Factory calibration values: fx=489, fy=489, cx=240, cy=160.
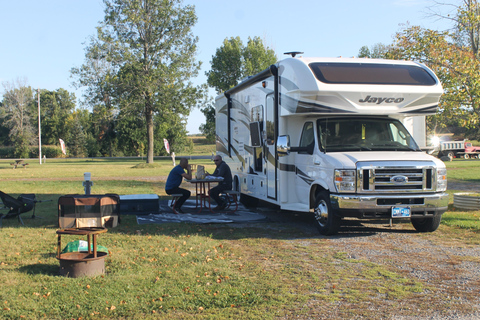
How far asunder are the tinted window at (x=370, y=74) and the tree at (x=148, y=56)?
26.7m

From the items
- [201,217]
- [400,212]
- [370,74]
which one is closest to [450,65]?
[370,74]

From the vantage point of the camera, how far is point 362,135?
904 cm

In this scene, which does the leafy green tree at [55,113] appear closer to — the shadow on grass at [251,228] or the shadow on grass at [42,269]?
the shadow on grass at [251,228]

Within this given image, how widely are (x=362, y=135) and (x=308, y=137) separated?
991mm

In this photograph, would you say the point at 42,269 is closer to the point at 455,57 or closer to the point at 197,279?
the point at 197,279

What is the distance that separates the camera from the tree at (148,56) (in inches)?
1356

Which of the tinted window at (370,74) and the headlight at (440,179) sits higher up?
the tinted window at (370,74)

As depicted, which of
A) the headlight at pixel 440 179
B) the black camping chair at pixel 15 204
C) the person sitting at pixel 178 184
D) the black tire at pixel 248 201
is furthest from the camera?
the black tire at pixel 248 201

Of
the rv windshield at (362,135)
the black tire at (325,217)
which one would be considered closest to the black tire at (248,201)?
the black tire at (325,217)

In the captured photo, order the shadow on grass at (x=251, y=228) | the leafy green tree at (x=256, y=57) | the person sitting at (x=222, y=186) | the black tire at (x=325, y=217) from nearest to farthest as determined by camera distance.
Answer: the black tire at (x=325, y=217) < the shadow on grass at (x=251, y=228) < the person sitting at (x=222, y=186) < the leafy green tree at (x=256, y=57)

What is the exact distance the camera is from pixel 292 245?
8078 millimetres

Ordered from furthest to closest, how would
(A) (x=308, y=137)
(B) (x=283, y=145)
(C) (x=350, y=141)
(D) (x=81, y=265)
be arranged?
1. (A) (x=308, y=137)
2. (C) (x=350, y=141)
3. (B) (x=283, y=145)
4. (D) (x=81, y=265)

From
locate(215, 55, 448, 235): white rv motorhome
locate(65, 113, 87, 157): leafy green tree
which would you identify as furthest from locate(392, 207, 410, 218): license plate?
locate(65, 113, 87, 157): leafy green tree

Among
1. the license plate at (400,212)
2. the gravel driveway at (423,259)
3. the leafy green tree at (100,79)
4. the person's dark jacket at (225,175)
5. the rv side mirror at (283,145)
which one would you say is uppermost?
the leafy green tree at (100,79)
